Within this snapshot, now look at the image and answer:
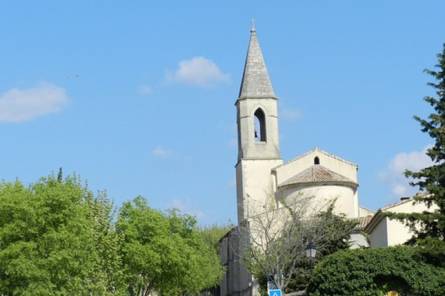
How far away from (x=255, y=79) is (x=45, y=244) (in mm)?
43609

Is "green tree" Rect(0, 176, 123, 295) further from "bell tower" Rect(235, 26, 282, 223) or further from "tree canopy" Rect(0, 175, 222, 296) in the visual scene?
"bell tower" Rect(235, 26, 282, 223)

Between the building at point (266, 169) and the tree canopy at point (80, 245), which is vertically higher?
the building at point (266, 169)

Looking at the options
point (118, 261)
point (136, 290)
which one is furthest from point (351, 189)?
point (118, 261)

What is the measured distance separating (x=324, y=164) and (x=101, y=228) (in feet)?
101

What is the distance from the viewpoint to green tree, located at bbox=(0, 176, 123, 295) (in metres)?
40.9

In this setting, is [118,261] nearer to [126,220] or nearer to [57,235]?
[126,220]

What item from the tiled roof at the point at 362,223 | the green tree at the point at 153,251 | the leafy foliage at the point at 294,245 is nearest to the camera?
the green tree at the point at 153,251

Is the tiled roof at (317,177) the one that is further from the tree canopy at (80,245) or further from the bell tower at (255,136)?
the tree canopy at (80,245)

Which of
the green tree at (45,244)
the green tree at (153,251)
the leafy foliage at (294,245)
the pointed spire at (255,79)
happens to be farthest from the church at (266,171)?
the green tree at (45,244)

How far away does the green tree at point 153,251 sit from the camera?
2158 inches

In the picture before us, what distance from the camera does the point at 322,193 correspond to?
74562mm

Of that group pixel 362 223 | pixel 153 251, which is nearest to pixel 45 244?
pixel 153 251

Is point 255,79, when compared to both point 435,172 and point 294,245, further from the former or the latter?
point 435,172

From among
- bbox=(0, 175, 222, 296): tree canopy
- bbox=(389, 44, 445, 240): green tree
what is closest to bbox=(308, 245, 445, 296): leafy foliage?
bbox=(389, 44, 445, 240): green tree
